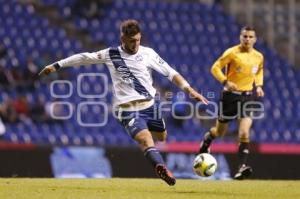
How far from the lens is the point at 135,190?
421 inches

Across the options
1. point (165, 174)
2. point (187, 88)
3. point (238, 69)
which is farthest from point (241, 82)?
point (165, 174)

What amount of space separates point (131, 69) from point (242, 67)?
348 cm

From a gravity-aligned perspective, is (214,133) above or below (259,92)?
below

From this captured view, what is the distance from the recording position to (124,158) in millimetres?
16344

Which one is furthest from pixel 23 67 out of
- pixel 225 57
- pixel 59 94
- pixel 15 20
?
pixel 225 57

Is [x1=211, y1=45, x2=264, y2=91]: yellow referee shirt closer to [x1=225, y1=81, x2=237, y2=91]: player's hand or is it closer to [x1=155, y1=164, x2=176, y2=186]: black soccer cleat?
[x1=225, y1=81, x2=237, y2=91]: player's hand

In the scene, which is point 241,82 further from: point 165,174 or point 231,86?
point 165,174

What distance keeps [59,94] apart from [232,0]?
868 cm

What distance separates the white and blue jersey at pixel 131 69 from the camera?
10.9 meters

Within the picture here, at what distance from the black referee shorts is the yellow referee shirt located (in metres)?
0.14

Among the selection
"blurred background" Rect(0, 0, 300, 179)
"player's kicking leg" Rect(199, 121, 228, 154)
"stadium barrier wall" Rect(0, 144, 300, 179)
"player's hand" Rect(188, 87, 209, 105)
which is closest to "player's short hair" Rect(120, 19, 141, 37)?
"player's hand" Rect(188, 87, 209, 105)

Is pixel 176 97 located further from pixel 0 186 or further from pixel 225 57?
pixel 0 186

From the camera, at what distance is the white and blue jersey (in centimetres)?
1091

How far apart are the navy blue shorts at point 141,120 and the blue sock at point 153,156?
0.36m
